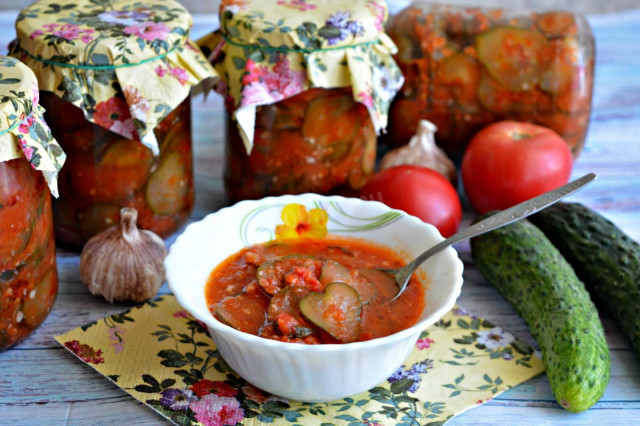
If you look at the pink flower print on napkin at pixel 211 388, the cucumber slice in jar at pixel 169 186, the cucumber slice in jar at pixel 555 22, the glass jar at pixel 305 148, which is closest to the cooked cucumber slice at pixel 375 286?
the pink flower print on napkin at pixel 211 388

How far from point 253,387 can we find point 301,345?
240mm

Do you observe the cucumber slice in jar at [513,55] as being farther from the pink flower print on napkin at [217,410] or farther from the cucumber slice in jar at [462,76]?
the pink flower print on napkin at [217,410]

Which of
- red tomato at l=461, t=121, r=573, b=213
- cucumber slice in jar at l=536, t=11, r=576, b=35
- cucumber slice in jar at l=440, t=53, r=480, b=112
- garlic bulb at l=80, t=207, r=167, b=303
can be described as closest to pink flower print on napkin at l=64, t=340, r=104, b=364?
garlic bulb at l=80, t=207, r=167, b=303

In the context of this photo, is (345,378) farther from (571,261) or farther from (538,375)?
(571,261)

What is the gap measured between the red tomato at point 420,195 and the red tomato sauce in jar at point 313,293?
249 millimetres

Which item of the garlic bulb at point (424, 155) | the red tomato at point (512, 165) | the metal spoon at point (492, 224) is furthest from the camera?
the garlic bulb at point (424, 155)

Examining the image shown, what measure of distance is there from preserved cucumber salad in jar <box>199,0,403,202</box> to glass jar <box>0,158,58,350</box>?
0.44 metres

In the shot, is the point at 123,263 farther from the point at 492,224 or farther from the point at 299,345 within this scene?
the point at 492,224

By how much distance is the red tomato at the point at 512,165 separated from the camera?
1687mm

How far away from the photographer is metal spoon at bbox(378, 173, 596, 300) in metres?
1.25

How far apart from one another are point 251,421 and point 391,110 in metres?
1.03

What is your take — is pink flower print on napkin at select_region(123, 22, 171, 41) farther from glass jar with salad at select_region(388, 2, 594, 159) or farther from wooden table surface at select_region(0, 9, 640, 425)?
glass jar with salad at select_region(388, 2, 594, 159)

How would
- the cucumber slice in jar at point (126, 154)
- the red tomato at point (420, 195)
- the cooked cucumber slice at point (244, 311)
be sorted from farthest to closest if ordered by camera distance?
the red tomato at point (420, 195)
the cucumber slice in jar at point (126, 154)
the cooked cucumber slice at point (244, 311)

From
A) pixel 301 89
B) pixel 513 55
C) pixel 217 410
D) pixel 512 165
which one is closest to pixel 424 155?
pixel 512 165
